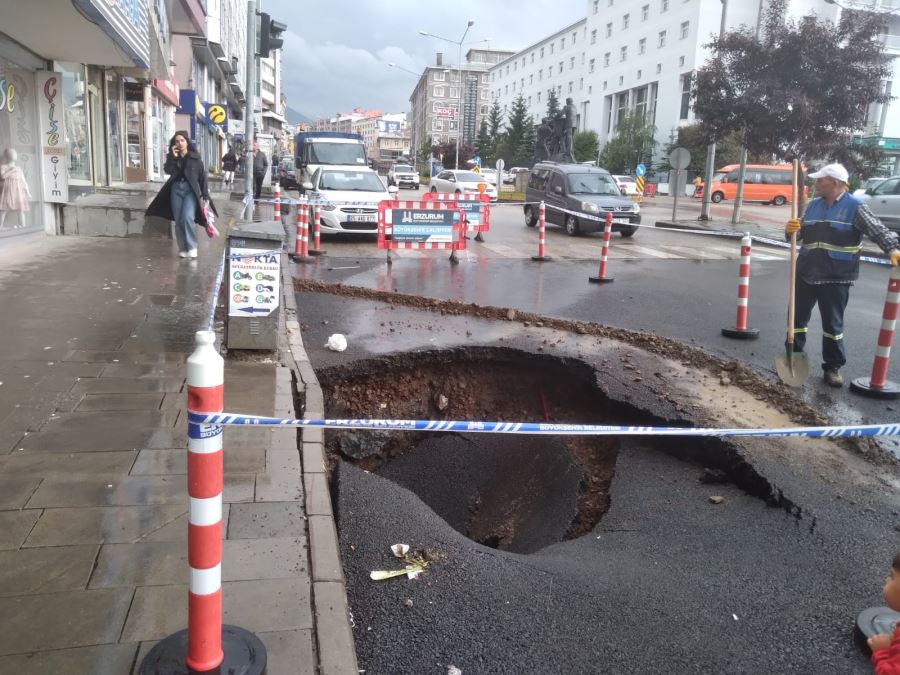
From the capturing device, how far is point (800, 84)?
67.3 feet

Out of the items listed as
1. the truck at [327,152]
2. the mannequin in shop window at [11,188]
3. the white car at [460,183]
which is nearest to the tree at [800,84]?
the truck at [327,152]

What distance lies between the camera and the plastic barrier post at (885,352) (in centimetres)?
637

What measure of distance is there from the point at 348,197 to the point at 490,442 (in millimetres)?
11718

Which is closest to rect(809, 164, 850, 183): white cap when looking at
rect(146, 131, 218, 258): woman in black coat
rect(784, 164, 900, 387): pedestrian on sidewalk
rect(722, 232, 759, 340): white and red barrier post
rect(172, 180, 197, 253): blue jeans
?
rect(784, 164, 900, 387): pedestrian on sidewalk

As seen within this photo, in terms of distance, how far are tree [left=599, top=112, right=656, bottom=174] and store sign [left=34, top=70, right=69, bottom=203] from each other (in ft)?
172

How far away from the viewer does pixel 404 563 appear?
3543 millimetres

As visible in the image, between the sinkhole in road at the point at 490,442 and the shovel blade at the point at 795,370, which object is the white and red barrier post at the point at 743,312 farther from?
the sinkhole in road at the point at 490,442

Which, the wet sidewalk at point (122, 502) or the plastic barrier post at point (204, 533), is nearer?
the plastic barrier post at point (204, 533)

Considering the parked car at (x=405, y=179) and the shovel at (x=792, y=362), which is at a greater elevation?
the parked car at (x=405, y=179)

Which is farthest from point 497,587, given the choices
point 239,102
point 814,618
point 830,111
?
point 239,102

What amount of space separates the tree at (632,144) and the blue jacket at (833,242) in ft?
181

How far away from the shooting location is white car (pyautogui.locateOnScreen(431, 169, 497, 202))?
33.9 metres

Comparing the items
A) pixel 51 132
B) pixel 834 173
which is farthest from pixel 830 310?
pixel 51 132

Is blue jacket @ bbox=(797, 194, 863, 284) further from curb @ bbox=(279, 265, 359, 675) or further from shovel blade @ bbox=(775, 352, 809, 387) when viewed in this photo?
curb @ bbox=(279, 265, 359, 675)
